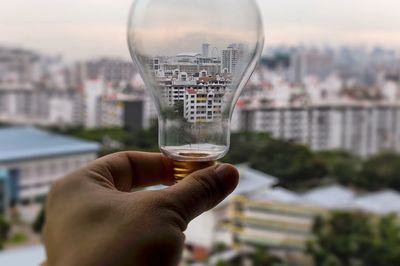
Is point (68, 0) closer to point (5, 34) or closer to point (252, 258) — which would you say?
point (5, 34)

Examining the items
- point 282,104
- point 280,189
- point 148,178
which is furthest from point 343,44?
point 148,178

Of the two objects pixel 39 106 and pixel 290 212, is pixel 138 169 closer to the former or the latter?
pixel 39 106

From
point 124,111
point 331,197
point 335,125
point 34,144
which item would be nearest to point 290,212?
point 331,197

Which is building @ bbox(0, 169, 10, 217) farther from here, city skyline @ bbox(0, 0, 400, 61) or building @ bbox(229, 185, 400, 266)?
building @ bbox(229, 185, 400, 266)

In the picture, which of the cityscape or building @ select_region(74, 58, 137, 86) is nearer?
building @ select_region(74, 58, 137, 86)

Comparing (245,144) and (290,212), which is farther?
(290,212)

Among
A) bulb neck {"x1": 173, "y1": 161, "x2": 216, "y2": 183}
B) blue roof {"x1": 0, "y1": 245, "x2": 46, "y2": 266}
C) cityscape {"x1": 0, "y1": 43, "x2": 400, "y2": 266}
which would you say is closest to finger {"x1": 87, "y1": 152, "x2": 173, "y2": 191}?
bulb neck {"x1": 173, "y1": 161, "x2": 216, "y2": 183}
